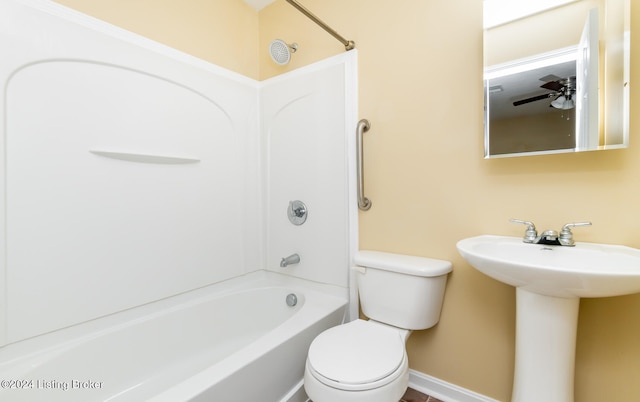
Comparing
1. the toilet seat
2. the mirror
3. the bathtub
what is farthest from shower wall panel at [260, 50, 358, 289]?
the mirror

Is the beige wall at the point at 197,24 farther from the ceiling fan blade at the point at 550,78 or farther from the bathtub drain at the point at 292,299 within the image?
the ceiling fan blade at the point at 550,78

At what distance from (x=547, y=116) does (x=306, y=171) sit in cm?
125

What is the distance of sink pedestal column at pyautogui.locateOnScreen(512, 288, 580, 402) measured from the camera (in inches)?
40.9

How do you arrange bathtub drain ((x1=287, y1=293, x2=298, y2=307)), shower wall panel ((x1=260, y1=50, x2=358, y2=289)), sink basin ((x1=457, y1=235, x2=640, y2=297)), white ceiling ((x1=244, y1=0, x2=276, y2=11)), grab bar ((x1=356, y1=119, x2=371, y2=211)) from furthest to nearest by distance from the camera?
white ceiling ((x1=244, y1=0, x2=276, y2=11)) < bathtub drain ((x1=287, y1=293, x2=298, y2=307)) < shower wall panel ((x1=260, y1=50, x2=358, y2=289)) < grab bar ((x1=356, y1=119, x2=371, y2=211)) < sink basin ((x1=457, y1=235, x2=640, y2=297))

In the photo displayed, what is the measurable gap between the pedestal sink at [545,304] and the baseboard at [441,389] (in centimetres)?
28

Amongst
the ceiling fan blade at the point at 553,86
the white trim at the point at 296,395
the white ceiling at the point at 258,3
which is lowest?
the white trim at the point at 296,395

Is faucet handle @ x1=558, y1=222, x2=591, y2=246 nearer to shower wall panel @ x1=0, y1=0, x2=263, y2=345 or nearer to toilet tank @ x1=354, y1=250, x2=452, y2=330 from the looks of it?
toilet tank @ x1=354, y1=250, x2=452, y2=330

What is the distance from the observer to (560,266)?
3.11 feet

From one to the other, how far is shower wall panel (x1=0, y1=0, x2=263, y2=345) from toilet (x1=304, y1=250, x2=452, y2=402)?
3.12 feet

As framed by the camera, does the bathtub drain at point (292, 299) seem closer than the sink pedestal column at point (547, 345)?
No

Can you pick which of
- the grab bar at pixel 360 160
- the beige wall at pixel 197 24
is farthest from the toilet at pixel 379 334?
the beige wall at pixel 197 24

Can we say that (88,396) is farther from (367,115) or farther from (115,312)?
(367,115)

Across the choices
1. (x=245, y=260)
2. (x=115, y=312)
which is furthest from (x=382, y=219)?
(x=115, y=312)

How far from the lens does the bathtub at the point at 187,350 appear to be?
1.12m
